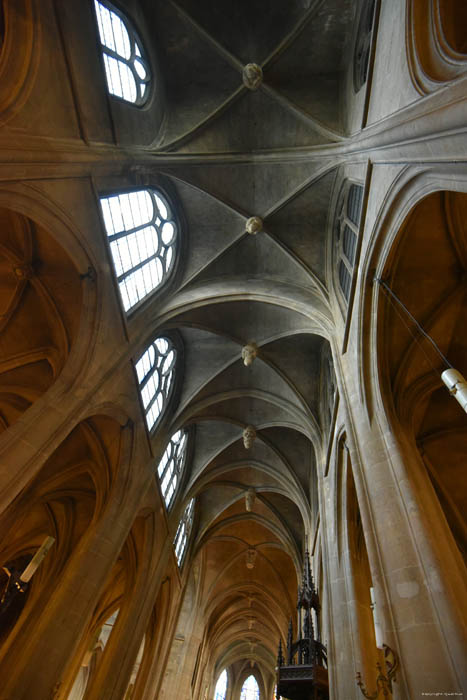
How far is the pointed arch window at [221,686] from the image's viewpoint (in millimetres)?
30416

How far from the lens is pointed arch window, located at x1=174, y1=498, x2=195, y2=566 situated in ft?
56.1

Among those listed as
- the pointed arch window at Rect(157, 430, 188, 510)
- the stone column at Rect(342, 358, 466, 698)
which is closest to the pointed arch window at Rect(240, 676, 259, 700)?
the pointed arch window at Rect(157, 430, 188, 510)

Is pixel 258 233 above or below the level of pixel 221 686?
above

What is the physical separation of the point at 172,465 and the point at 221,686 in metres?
27.4

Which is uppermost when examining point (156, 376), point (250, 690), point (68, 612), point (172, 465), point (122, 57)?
point (250, 690)

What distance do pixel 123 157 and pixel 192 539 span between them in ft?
55.6

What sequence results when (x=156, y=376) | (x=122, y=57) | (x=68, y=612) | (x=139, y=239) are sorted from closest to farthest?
(x=68, y=612), (x=122, y=57), (x=139, y=239), (x=156, y=376)

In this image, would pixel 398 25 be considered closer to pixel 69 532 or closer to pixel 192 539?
pixel 69 532

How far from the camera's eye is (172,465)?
15.4 m

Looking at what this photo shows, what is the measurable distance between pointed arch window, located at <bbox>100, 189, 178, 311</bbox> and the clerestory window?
17.2 ft

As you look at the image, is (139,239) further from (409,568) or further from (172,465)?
(409,568)

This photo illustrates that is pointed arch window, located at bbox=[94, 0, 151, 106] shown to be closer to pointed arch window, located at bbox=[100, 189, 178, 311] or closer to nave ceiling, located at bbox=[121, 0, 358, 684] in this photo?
nave ceiling, located at bbox=[121, 0, 358, 684]

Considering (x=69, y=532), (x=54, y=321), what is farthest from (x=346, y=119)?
(x=69, y=532)

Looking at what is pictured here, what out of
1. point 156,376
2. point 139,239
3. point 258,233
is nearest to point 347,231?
point 258,233
